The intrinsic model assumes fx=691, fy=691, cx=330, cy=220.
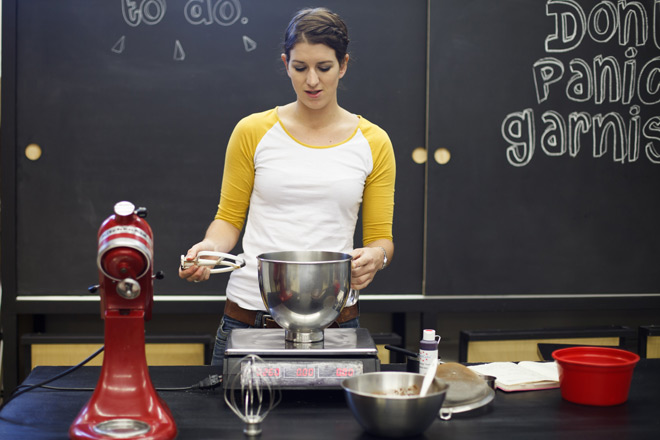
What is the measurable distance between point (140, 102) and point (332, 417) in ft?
5.04

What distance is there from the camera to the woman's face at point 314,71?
1.58 metres

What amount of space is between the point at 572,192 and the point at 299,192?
4.26ft

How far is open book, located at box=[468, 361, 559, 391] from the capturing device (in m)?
1.30

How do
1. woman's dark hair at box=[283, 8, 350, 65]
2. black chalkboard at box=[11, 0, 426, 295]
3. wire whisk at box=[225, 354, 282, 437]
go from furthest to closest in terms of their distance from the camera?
black chalkboard at box=[11, 0, 426, 295] < woman's dark hair at box=[283, 8, 350, 65] < wire whisk at box=[225, 354, 282, 437]

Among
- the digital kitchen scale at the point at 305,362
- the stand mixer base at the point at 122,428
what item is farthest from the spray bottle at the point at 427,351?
the stand mixer base at the point at 122,428

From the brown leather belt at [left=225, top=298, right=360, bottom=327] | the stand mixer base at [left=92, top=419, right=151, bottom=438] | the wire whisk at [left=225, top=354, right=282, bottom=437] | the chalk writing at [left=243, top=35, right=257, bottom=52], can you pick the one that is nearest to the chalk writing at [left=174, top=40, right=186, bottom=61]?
the chalk writing at [left=243, top=35, right=257, bottom=52]

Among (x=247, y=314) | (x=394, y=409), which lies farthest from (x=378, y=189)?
(x=394, y=409)

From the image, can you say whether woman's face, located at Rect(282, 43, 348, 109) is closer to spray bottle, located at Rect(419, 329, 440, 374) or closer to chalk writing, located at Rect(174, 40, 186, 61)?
spray bottle, located at Rect(419, 329, 440, 374)

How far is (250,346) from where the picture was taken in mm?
1210

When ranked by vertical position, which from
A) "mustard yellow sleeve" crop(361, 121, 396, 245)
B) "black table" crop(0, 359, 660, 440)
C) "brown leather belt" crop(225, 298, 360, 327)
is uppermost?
"mustard yellow sleeve" crop(361, 121, 396, 245)

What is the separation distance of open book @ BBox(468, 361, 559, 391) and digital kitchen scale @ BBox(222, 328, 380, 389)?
261 mm

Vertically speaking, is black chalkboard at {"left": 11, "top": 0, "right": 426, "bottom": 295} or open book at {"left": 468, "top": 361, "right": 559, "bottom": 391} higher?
black chalkboard at {"left": 11, "top": 0, "right": 426, "bottom": 295}

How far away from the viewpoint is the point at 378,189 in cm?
171

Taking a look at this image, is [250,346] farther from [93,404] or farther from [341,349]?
[93,404]
